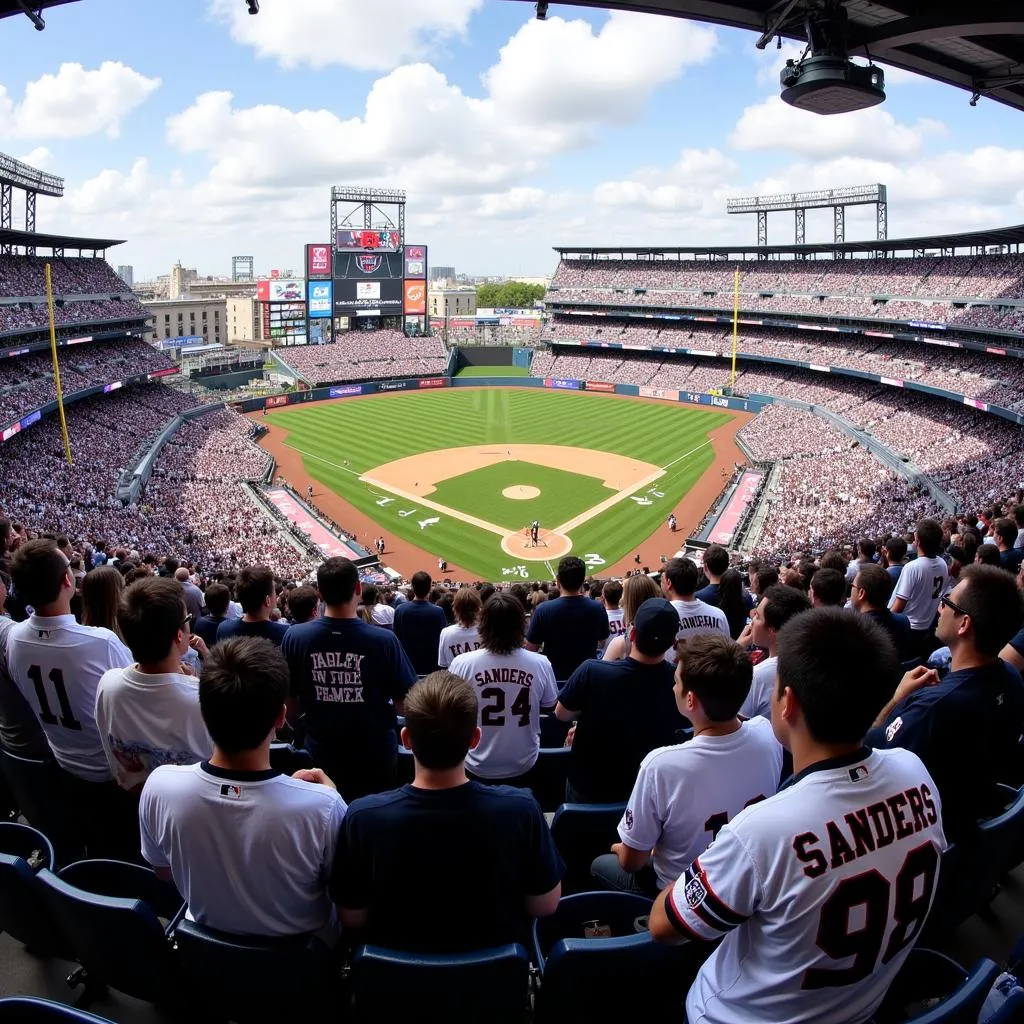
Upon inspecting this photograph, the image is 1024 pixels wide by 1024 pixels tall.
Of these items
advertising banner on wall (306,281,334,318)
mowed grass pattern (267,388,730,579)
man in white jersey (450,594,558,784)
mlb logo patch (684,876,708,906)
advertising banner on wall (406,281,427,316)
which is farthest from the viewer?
advertising banner on wall (406,281,427,316)

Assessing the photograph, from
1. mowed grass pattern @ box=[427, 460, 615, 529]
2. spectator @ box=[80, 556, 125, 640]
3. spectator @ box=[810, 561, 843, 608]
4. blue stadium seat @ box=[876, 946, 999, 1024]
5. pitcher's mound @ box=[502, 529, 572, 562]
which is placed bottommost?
pitcher's mound @ box=[502, 529, 572, 562]

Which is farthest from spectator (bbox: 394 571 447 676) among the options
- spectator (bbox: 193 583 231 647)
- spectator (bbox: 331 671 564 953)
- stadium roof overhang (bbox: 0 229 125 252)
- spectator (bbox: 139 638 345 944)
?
stadium roof overhang (bbox: 0 229 125 252)

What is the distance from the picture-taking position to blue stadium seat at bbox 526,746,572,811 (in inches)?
228

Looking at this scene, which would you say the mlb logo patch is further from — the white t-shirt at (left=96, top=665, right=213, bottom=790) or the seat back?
the seat back

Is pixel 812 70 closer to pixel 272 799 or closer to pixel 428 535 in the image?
pixel 272 799

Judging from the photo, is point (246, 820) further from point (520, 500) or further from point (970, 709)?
point (520, 500)

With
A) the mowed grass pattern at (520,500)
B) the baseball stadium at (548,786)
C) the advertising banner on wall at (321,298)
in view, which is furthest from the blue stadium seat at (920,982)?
the advertising banner on wall at (321,298)

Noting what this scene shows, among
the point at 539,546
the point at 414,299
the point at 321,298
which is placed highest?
the point at 414,299

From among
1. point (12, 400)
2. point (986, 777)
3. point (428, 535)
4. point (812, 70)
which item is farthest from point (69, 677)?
point (12, 400)

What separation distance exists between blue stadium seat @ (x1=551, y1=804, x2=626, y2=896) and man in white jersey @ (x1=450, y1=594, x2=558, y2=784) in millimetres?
836

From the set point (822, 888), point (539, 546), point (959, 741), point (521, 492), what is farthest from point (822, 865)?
point (521, 492)

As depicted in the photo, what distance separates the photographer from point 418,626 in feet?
30.2

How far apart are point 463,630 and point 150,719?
349 cm

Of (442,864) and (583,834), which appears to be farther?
(583,834)
